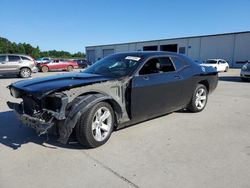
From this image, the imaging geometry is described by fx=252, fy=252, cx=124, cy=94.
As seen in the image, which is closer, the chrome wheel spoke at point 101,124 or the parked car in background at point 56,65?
the chrome wheel spoke at point 101,124

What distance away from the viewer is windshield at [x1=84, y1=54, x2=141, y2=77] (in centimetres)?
479

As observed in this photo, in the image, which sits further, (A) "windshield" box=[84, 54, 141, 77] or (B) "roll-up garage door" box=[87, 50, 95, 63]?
(B) "roll-up garage door" box=[87, 50, 95, 63]

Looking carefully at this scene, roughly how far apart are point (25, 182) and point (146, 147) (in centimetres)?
189

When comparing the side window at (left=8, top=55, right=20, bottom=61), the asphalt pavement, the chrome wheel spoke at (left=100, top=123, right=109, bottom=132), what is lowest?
the asphalt pavement

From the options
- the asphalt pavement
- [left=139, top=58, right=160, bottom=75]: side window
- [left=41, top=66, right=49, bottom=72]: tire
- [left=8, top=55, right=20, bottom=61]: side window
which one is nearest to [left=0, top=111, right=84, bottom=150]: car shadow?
the asphalt pavement

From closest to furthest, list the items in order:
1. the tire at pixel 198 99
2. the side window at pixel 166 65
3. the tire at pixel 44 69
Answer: the side window at pixel 166 65
the tire at pixel 198 99
the tire at pixel 44 69

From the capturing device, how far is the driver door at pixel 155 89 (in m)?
4.59

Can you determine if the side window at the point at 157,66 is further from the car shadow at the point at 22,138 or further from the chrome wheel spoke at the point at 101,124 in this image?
the car shadow at the point at 22,138

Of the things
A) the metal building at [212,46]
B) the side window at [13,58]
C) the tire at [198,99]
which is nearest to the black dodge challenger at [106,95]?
the tire at [198,99]

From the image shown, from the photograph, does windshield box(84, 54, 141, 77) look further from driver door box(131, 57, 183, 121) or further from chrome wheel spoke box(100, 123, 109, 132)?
chrome wheel spoke box(100, 123, 109, 132)

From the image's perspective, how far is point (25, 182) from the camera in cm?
305

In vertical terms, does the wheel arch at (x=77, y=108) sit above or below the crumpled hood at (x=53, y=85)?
below

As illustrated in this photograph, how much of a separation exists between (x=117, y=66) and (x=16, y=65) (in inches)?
560

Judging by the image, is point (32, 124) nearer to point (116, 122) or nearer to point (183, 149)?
point (116, 122)
